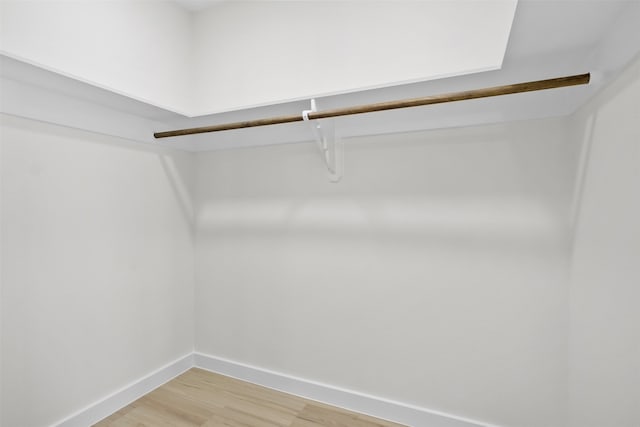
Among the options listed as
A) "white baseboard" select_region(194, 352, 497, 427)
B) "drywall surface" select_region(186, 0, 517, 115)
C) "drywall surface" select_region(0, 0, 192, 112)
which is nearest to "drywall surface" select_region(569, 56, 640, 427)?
"drywall surface" select_region(186, 0, 517, 115)

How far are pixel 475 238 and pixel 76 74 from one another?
2021mm

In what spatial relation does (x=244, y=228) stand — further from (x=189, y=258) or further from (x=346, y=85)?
(x=346, y=85)

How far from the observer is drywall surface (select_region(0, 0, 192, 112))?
1.26 metres

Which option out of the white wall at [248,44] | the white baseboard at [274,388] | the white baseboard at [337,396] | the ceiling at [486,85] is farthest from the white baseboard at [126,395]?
the white wall at [248,44]

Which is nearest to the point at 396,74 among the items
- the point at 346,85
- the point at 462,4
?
the point at 346,85

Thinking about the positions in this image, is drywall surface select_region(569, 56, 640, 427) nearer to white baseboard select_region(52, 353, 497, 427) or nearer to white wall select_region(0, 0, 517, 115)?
white wall select_region(0, 0, 517, 115)

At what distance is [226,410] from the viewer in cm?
174

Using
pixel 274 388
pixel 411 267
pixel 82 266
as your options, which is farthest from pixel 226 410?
pixel 411 267

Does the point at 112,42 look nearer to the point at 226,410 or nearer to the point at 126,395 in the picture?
the point at 126,395

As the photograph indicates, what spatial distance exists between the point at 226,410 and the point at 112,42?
6.69ft

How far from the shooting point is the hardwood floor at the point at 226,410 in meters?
1.63

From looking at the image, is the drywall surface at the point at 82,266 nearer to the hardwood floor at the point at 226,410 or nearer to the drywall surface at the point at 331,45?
the hardwood floor at the point at 226,410

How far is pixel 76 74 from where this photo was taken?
1.41m

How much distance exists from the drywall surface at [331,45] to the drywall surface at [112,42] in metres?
0.15
